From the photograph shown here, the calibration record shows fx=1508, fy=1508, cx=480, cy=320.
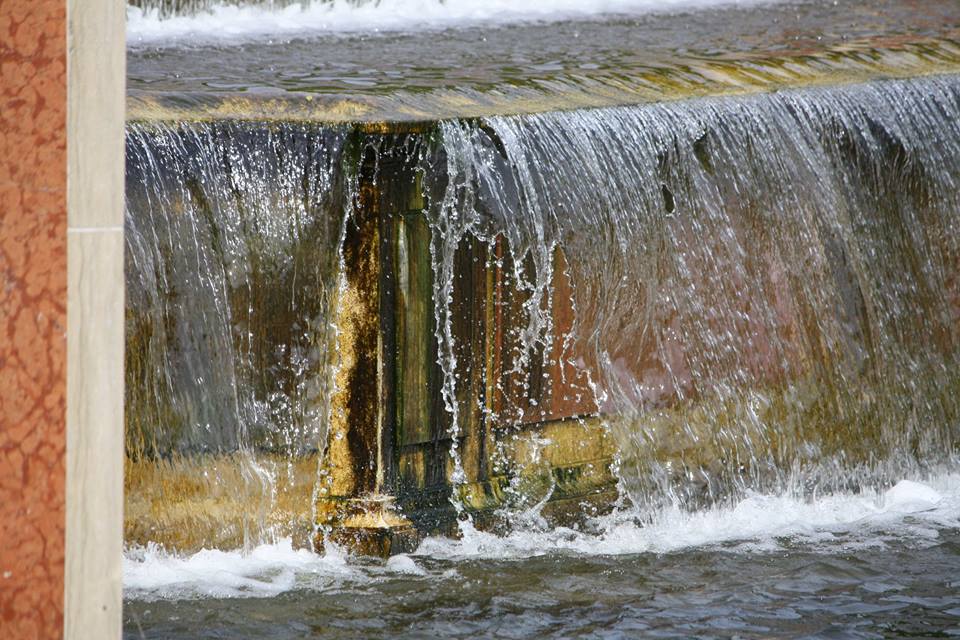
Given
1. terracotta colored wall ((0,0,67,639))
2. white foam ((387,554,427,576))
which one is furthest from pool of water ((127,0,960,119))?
terracotta colored wall ((0,0,67,639))

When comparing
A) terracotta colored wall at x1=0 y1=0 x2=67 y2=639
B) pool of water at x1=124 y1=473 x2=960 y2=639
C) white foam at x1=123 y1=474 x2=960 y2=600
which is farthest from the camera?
white foam at x1=123 y1=474 x2=960 y2=600

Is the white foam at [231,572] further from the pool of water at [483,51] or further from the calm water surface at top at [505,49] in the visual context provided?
the calm water surface at top at [505,49]

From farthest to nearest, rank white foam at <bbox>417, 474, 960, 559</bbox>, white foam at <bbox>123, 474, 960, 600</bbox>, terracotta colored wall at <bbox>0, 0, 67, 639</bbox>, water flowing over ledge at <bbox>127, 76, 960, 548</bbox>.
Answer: white foam at <bbox>417, 474, 960, 559</bbox> < water flowing over ledge at <bbox>127, 76, 960, 548</bbox> < white foam at <bbox>123, 474, 960, 600</bbox> < terracotta colored wall at <bbox>0, 0, 67, 639</bbox>

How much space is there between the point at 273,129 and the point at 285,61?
8.00 feet

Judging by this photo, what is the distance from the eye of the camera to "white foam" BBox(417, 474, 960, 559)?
17.0 ft

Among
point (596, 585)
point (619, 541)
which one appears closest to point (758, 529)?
point (619, 541)

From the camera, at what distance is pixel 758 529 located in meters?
5.46

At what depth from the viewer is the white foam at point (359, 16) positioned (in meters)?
8.85

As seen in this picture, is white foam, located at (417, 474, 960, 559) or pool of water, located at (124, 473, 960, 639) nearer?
pool of water, located at (124, 473, 960, 639)

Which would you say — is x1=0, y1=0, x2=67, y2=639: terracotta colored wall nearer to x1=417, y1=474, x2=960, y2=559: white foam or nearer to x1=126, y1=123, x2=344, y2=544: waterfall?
x1=126, y1=123, x2=344, y2=544: waterfall

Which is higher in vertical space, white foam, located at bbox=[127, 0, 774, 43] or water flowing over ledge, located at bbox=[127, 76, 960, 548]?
white foam, located at bbox=[127, 0, 774, 43]

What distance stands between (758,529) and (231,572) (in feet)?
6.34

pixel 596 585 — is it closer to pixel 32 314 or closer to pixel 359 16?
pixel 32 314

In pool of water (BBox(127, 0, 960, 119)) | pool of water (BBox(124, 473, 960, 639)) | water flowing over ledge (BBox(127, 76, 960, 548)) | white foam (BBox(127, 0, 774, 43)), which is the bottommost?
pool of water (BBox(124, 473, 960, 639))
